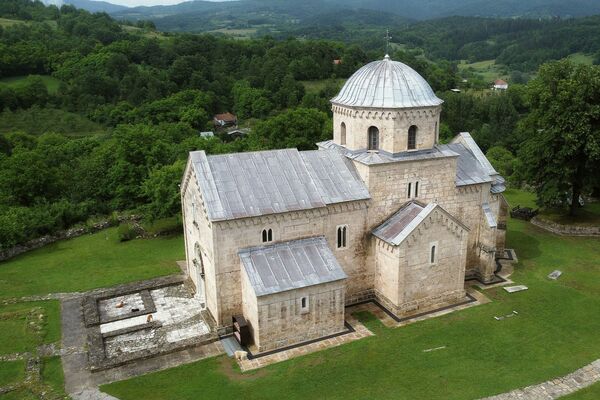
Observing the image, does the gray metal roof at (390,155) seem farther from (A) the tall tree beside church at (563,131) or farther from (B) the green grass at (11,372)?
(B) the green grass at (11,372)

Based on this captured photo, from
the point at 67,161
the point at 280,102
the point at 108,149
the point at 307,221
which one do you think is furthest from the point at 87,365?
the point at 280,102

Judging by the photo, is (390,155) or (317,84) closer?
(390,155)

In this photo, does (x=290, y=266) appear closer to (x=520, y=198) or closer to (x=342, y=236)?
(x=342, y=236)

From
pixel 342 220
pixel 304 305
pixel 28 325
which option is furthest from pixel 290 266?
pixel 28 325

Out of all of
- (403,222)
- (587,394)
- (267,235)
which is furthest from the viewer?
(403,222)

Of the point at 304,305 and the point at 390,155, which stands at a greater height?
the point at 390,155

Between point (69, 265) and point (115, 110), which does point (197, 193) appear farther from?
point (115, 110)
